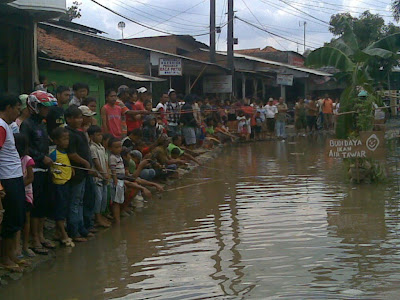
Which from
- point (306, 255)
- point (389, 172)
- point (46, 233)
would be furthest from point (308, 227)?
point (389, 172)

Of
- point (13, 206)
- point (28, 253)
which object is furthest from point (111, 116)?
point (13, 206)

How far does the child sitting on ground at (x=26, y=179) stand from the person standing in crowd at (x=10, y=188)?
0.73 ft

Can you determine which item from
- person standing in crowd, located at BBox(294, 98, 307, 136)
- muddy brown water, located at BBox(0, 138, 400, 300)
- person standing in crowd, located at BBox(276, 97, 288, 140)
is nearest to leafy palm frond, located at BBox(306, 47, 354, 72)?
muddy brown water, located at BBox(0, 138, 400, 300)

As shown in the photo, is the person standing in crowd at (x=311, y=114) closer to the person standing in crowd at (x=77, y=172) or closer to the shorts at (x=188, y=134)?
the shorts at (x=188, y=134)

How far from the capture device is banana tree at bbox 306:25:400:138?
39.2 ft

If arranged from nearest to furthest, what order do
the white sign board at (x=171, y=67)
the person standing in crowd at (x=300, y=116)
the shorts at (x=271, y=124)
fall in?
1. the white sign board at (x=171, y=67)
2. the shorts at (x=271, y=124)
3. the person standing in crowd at (x=300, y=116)

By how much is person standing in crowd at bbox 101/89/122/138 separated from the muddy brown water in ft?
4.95

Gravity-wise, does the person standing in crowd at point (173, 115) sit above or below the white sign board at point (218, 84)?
below

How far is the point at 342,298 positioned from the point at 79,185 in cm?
365

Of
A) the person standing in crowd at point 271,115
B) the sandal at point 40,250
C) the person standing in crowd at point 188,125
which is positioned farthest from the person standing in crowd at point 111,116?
the person standing in crowd at point 271,115

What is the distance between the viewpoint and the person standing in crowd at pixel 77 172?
298 inches

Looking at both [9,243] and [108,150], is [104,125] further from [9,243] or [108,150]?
[9,243]

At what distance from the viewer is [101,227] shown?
8.49 meters

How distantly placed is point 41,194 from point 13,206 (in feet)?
3.51
